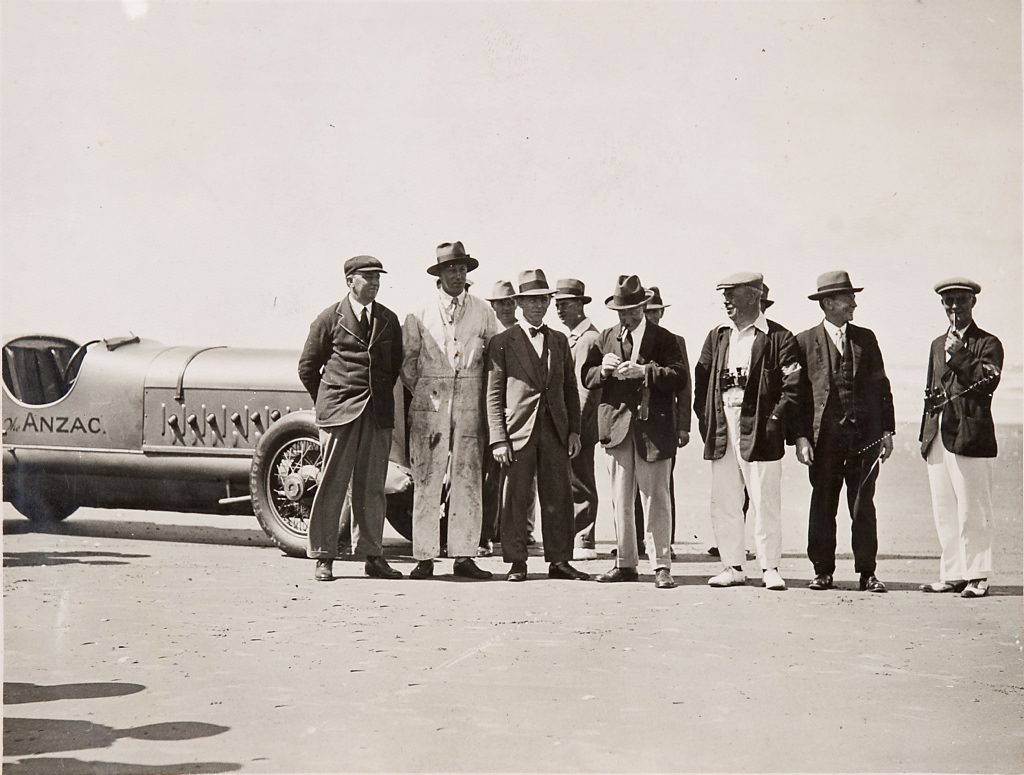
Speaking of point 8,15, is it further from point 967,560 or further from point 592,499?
point 967,560

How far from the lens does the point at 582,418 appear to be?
8602mm

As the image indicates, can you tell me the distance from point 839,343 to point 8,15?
16.0 feet

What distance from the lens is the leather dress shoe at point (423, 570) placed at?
7.01 m

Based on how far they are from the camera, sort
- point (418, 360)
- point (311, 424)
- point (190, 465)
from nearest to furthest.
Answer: point (418, 360) → point (311, 424) → point (190, 465)

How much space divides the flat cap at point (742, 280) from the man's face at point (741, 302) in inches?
0.9

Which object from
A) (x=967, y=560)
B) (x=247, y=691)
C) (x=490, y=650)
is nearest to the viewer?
(x=247, y=691)

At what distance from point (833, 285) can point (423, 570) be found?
2.94 metres

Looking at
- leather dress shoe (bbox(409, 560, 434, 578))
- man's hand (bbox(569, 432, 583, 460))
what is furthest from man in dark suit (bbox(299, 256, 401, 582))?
man's hand (bbox(569, 432, 583, 460))

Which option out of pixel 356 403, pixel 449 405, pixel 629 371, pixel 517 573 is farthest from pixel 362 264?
pixel 517 573

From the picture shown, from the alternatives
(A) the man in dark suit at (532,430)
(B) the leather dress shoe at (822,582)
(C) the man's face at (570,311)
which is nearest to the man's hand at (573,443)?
(A) the man in dark suit at (532,430)

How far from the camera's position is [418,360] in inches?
283

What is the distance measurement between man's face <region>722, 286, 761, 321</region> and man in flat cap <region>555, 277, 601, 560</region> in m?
1.66

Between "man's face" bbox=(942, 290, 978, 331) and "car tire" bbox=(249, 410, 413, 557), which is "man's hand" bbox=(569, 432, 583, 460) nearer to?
"car tire" bbox=(249, 410, 413, 557)

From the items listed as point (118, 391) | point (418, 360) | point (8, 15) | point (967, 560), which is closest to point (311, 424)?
point (418, 360)
